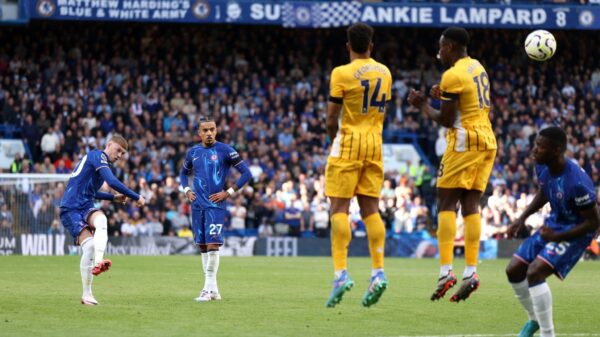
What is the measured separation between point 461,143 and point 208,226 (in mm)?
4557

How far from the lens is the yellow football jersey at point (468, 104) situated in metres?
12.1

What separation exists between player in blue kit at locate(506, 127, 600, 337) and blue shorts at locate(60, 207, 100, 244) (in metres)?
6.54

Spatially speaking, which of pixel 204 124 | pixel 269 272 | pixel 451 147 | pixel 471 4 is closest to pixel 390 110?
pixel 471 4

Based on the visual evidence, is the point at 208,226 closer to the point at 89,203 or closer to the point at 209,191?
the point at 209,191

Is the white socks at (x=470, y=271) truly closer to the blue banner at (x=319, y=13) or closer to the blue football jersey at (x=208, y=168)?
the blue football jersey at (x=208, y=168)

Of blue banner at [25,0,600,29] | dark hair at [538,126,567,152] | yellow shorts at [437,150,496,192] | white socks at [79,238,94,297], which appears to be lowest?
white socks at [79,238,94,297]

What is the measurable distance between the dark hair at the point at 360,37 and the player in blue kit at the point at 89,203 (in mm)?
4119

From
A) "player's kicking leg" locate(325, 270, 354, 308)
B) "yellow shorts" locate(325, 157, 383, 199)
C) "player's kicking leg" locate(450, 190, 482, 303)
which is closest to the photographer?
"player's kicking leg" locate(325, 270, 354, 308)

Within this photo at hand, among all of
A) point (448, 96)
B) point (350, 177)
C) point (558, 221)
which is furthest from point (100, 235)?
point (558, 221)

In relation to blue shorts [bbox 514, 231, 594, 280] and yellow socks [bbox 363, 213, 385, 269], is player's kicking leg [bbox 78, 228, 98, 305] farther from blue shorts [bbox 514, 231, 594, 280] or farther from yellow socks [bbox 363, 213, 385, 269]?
Answer: blue shorts [bbox 514, 231, 594, 280]

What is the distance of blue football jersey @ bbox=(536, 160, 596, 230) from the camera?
1002cm

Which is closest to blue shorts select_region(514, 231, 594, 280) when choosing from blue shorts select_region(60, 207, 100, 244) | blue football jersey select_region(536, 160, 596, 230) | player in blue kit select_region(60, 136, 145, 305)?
blue football jersey select_region(536, 160, 596, 230)

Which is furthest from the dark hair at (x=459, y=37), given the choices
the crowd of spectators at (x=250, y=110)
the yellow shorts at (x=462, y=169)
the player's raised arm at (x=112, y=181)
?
the crowd of spectators at (x=250, y=110)

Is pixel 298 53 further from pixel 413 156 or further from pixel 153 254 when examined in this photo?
pixel 153 254
